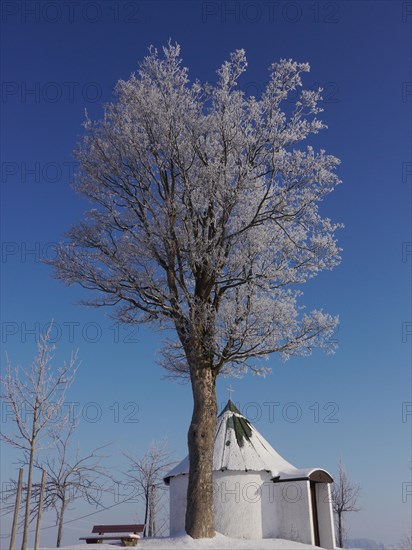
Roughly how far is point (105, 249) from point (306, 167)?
7.07 metres

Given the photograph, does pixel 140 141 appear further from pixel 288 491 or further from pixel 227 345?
pixel 288 491

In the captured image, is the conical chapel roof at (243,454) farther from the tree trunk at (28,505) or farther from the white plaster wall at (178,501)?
the tree trunk at (28,505)

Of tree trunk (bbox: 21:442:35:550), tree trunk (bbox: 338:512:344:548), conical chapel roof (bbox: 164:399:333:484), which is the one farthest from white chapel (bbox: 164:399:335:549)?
tree trunk (bbox: 338:512:344:548)

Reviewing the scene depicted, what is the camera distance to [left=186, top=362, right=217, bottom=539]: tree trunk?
15.7 meters

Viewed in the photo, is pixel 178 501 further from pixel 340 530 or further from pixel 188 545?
pixel 340 530

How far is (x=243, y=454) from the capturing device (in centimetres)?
2189

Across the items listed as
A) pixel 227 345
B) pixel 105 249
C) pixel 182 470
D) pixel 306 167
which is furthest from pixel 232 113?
pixel 182 470

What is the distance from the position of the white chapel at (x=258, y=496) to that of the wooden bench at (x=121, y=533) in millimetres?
2795

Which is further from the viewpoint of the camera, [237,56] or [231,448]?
[231,448]

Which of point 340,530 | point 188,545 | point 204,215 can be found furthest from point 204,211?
point 340,530

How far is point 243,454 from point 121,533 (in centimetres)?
581

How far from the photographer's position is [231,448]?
Answer: 72.5 ft

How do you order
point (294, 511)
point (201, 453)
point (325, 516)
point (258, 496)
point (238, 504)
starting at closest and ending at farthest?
1. point (201, 453)
2. point (238, 504)
3. point (258, 496)
4. point (294, 511)
5. point (325, 516)

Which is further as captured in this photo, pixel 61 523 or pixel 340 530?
pixel 340 530
